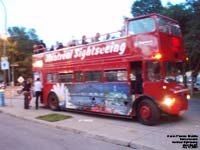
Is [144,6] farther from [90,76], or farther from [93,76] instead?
[93,76]

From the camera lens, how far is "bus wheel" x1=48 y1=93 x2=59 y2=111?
1797 centimetres

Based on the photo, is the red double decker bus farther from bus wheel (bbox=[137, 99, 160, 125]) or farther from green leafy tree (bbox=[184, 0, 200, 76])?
green leafy tree (bbox=[184, 0, 200, 76])

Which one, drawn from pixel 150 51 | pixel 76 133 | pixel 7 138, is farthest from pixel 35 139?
pixel 150 51

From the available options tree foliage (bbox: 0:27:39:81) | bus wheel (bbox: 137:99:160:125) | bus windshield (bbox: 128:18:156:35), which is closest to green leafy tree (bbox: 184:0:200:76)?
bus windshield (bbox: 128:18:156:35)

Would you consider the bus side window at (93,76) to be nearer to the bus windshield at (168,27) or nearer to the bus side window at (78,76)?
the bus side window at (78,76)

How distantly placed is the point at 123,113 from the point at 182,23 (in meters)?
14.5

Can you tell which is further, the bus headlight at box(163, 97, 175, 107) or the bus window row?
the bus window row

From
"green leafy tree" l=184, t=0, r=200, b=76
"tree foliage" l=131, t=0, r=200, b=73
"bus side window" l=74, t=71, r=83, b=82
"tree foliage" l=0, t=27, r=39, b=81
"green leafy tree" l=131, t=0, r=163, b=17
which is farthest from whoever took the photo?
"tree foliage" l=0, t=27, r=39, b=81

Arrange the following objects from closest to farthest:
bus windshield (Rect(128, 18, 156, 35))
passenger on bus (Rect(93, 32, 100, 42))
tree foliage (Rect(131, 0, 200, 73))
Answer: bus windshield (Rect(128, 18, 156, 35))
passenger on bus (Rect(93, 32, 100, 42))
tree foliage (Rect(131, 0, 200, 73))

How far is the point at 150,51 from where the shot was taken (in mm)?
12680

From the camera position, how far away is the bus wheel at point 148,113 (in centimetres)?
1245

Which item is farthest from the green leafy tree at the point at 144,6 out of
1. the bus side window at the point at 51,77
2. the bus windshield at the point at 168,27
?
the bus windshield at the point at 168,27

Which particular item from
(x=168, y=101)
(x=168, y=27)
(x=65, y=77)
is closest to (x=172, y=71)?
(x=168, y=101)

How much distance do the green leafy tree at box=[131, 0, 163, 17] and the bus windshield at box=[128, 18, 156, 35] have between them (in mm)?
27350
